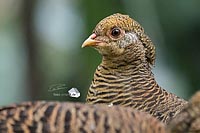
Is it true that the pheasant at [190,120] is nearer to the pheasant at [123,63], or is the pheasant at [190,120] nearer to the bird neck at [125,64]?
the pheasant at [123,63]

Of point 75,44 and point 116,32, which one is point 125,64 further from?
point 75,44

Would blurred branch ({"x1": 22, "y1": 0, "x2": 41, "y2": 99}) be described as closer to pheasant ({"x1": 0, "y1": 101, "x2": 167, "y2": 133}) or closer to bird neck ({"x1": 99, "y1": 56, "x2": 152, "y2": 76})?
bird neck ({"x1": 99, "y1": 56, "x2": 152, "y2": 76})

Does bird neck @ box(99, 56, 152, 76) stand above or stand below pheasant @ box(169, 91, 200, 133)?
above

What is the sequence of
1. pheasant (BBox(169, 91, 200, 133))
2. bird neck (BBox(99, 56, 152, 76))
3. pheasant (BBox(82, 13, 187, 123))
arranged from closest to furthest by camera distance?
1. pheasant (BBox(169, 91, 200, 133))
2. pheasant (BBox(82, 13, 187, 123))
3. bird neck (BBox(99, 56, 152, 76))

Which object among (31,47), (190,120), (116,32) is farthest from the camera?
(31,47)

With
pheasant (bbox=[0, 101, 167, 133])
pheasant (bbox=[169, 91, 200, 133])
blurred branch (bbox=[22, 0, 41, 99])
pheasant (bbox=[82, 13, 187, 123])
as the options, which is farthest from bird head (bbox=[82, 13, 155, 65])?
blurred branch (bbox=[22, 0, 41, 99])

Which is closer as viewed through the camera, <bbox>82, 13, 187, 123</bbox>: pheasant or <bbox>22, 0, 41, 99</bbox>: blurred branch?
<bbox>82, 13, 187, 123</bbox>: pheasant

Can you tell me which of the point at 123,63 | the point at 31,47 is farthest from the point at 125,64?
the point at 31,47

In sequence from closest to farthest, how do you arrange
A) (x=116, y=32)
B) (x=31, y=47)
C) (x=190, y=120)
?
(x=190, y=120), (x=116, y=32), (x=31, y=47)
